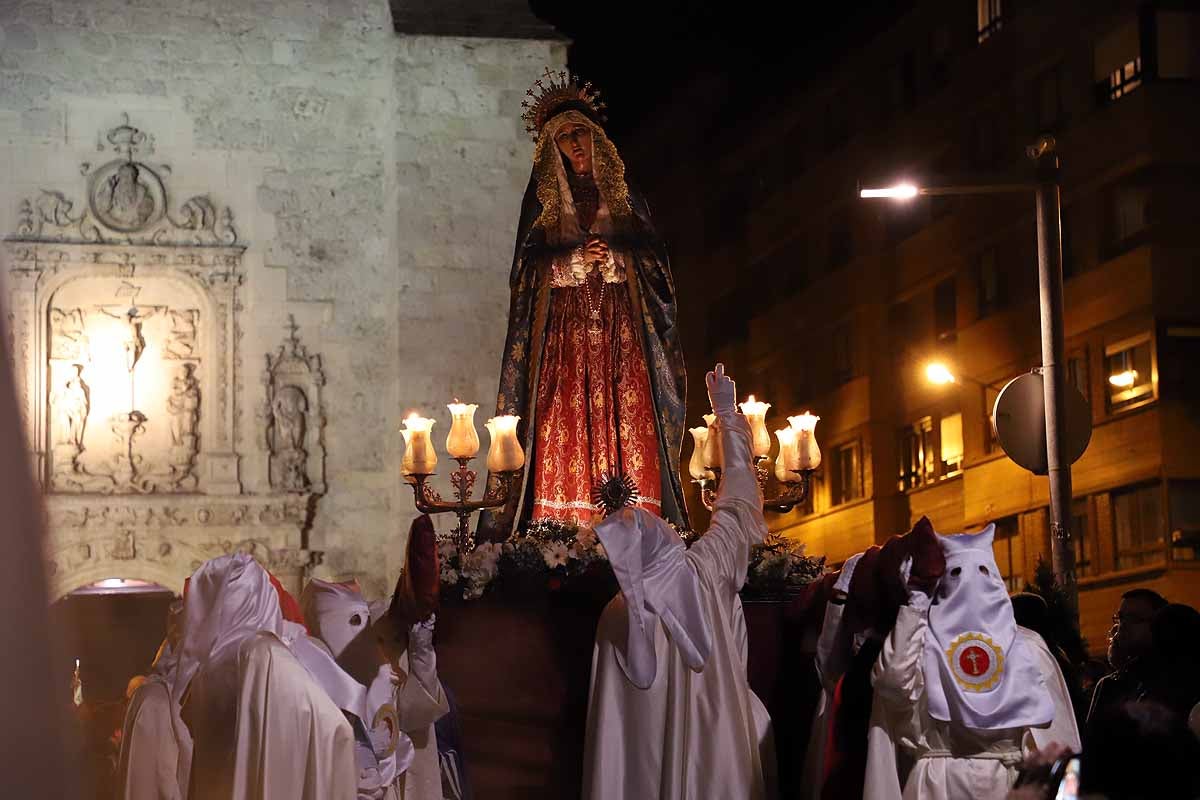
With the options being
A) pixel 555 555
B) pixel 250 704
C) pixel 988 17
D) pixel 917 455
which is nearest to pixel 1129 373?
pixel 917 455

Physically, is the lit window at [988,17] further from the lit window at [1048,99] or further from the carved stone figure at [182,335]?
the carved stone figure at [182,335]

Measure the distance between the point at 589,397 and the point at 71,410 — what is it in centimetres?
1221

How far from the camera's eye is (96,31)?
20594 millimetres

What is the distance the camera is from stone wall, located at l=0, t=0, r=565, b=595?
66.9 ft

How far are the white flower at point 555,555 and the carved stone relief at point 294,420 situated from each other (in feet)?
42.5

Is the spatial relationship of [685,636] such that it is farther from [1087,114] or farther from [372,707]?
[1087,114]

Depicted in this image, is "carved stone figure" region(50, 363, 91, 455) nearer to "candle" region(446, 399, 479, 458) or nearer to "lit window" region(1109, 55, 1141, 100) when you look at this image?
"candle" region(446, 399, 479, 458)

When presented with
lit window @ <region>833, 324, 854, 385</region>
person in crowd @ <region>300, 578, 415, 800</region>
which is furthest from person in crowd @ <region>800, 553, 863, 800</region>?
lit window @ <region>833, 324, 854, 385</region>

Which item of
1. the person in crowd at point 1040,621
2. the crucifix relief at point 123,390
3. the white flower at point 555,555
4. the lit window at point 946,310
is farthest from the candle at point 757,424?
the lit window at point 946,310

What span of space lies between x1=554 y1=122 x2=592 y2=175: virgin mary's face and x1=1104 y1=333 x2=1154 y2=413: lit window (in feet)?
56.1

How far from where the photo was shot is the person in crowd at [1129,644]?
641cm

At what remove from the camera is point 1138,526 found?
81.8 ft

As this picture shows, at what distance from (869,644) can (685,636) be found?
2.68ft

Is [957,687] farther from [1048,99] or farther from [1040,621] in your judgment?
[1048,99]
